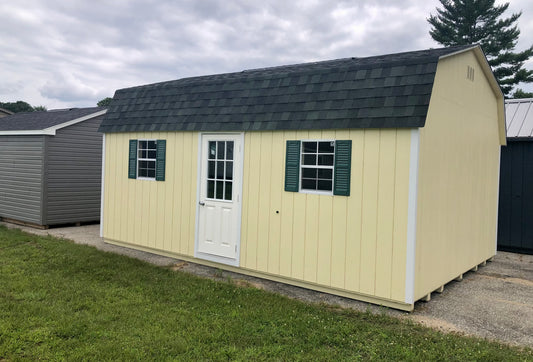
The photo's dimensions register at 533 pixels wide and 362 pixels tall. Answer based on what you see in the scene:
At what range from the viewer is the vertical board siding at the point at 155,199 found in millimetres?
7000

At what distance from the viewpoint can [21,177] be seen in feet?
34.3

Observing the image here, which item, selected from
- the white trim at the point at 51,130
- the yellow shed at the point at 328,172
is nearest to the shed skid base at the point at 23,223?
the white trim at the point at 51,130

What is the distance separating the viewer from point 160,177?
24.1ft

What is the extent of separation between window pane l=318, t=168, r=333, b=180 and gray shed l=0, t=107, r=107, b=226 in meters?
7.34

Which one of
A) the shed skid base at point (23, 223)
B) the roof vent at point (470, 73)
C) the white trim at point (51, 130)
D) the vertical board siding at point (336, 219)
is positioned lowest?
the shed skid base at point (23, 223)

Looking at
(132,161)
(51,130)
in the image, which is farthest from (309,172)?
(51,130)

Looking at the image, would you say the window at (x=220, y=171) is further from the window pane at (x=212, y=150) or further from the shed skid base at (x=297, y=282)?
the shed skid base at (x=297, y=282)

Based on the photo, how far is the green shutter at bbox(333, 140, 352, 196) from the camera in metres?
5.21

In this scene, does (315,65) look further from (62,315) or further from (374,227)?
(62,315)

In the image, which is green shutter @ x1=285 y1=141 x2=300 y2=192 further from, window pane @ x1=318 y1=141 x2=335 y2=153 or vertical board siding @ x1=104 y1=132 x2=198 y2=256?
vertical board siding @ x1=104 y1=132 x2=198 y2=256

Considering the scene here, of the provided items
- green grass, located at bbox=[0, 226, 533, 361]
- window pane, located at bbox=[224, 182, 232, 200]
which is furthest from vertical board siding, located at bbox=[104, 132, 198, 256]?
green grass, located at bbox=[0, 226, 533, 361]

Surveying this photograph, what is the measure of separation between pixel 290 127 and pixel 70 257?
414cm

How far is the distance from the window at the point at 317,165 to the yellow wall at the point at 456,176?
1146mm

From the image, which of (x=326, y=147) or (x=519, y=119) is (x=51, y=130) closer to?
(x=326, y=147)
